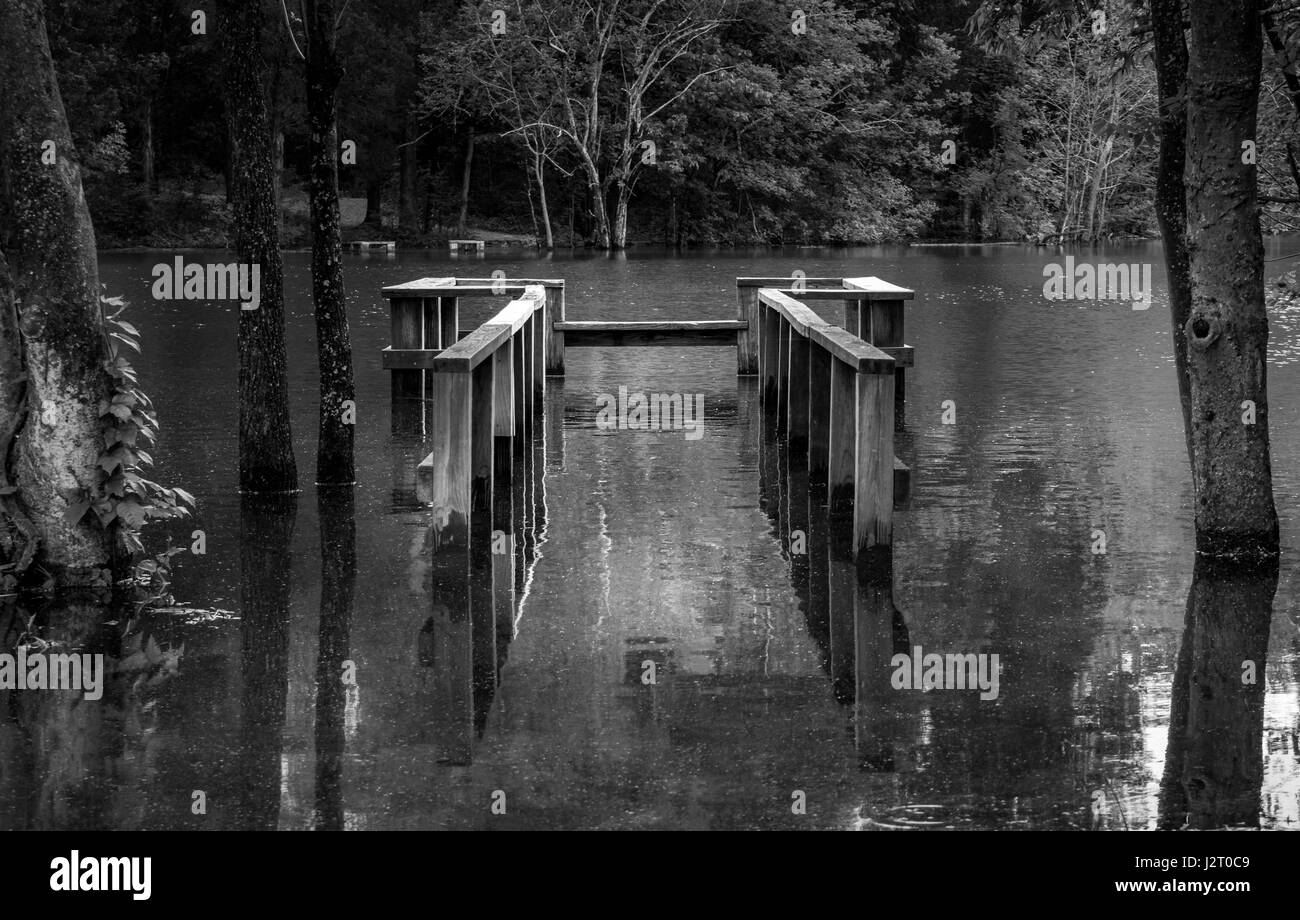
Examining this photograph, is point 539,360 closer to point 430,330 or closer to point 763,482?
point 430,330

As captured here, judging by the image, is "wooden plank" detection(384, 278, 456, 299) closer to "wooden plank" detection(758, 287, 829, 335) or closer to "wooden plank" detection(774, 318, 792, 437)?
"wooden plank" detection(758, 287, 829, 335)

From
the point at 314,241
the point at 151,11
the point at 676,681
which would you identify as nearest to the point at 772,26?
the point at 151,11

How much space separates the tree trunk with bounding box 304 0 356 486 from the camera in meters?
11.4

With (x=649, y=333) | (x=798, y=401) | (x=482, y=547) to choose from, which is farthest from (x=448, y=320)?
(x=482, y=547)

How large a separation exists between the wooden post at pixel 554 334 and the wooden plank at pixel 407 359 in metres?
2.56

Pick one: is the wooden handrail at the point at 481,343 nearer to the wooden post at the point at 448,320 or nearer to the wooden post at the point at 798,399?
the wooden post at the point at 798,399

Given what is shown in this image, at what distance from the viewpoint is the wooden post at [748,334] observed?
19.6 metres

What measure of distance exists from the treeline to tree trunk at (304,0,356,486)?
40819 millimetres

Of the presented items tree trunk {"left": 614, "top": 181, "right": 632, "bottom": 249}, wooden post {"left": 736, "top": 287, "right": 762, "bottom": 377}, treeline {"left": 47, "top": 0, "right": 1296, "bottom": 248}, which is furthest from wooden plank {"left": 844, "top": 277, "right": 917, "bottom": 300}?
tree trunk {"left": 614, "top": 181, "right": 632, "bottom": 249}

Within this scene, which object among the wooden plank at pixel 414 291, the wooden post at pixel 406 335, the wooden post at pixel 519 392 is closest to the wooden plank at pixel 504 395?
the wooden post at pixel 519 392

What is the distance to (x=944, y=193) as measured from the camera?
76.1 metres

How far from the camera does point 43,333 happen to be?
8805mm

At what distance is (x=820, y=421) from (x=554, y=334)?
24.2ft

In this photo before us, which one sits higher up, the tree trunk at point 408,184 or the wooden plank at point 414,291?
the tree trunk at point 408,184
